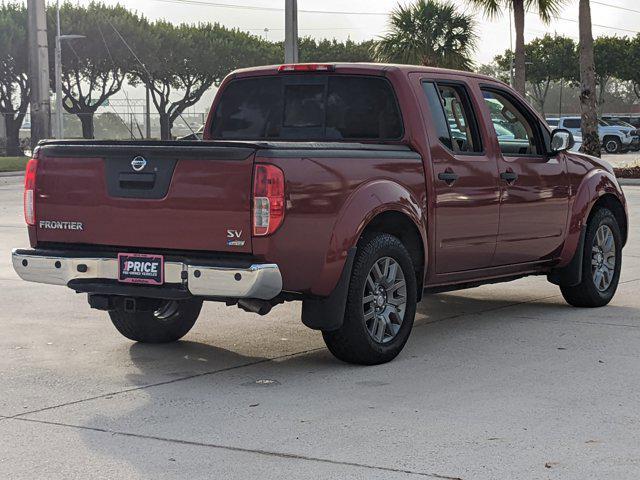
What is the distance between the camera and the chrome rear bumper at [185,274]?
269 inches

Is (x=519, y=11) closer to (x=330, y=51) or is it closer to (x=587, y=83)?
(x=587, y=83)

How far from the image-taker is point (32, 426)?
20.1 ft

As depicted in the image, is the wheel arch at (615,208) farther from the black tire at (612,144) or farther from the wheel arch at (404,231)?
the black tire at (612,144)

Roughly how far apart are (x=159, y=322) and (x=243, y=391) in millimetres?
1686

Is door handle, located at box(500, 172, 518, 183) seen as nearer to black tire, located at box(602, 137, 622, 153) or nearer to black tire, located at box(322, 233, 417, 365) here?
black tire, located at box(322, 233, 417, 365)

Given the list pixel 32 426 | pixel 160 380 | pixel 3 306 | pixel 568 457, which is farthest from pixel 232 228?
pixel 3 306

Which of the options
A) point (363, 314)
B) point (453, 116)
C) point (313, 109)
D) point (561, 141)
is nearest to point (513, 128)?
point (561, 141)

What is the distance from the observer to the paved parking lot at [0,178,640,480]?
17.9ft

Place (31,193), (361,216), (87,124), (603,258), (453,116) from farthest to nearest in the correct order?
(87,124) < (603,258) < (453,116) < (31,193) < (361,216)

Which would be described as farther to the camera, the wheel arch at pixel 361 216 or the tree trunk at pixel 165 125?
the tree trunk at pixel 165 125

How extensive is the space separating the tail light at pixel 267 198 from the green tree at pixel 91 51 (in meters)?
60.3

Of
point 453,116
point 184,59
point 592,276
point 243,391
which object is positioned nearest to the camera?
point 243,391

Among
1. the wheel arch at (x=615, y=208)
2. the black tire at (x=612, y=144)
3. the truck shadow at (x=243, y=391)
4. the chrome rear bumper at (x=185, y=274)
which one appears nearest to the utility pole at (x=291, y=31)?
the wheel arch at (x=615, y=208)

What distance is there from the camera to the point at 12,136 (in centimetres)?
5869
